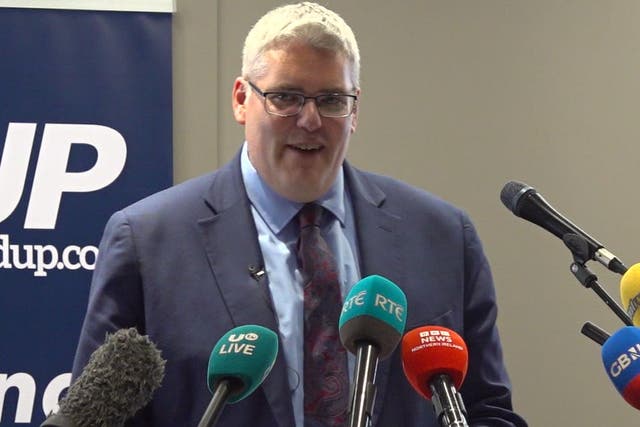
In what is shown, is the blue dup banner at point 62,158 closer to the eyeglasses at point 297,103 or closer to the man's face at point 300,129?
the man's face at point 300,129

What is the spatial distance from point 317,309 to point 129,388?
0.82m

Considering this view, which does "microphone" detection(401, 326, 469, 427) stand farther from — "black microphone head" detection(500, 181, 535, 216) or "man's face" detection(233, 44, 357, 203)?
"man's face" detection(233, 44, 357, 203)

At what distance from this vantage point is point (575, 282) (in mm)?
4008

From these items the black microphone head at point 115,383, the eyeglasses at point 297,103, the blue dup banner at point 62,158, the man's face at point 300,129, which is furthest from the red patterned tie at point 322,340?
the blue dup banner at point 62,158

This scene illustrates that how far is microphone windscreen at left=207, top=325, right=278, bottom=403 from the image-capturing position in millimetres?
1314

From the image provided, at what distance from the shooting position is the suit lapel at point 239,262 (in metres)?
1.96

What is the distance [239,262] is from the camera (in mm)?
2082

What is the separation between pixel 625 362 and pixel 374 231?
2.76 feet

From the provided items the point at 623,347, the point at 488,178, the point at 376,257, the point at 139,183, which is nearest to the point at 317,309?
the point at 376,257

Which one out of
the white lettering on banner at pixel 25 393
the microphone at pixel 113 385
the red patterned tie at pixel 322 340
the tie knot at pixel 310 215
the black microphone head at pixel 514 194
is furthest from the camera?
the white lettering on banner at pixel 25 393

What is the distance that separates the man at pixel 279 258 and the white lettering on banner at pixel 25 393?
1727 millimetres

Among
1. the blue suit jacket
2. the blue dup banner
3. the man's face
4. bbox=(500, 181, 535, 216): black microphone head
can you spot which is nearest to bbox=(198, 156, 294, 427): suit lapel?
the blue suit jacket

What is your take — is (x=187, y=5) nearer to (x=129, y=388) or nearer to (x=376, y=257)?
(x=376, y=257)

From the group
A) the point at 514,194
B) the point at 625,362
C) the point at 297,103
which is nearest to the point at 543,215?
the point at 514,194
